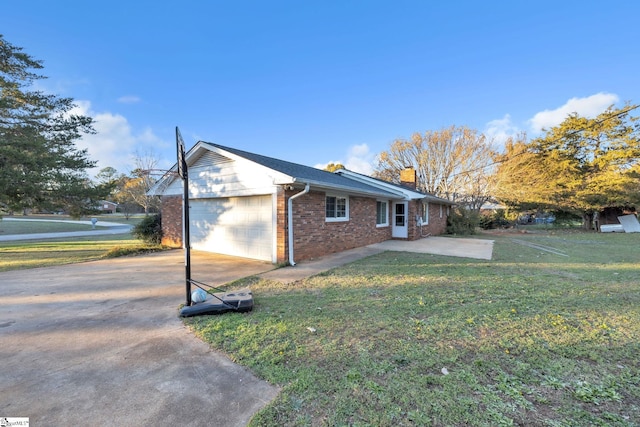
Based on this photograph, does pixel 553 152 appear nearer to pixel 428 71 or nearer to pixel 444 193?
pixel 444 193

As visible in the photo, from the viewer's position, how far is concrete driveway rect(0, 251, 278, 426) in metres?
2.11

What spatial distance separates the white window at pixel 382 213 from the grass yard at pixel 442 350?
24.1ft

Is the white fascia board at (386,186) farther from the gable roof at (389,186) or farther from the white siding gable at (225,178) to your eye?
the white siding gable at (225,178)

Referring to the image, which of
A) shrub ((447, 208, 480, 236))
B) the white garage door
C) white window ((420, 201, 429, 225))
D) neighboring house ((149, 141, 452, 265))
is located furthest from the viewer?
shrub ((447, 208, 480, 236))

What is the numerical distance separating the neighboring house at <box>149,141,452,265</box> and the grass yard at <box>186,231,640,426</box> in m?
2.72

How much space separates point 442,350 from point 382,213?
10.8m

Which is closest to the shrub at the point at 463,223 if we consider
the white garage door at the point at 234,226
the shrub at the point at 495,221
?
the shrub at the point at 495,221

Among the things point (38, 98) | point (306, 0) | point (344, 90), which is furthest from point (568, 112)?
point (38, 98)

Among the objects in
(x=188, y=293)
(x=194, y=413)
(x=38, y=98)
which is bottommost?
(x=194, y=413)

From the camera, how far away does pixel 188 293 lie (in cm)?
430

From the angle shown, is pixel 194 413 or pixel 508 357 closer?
pixel 194 413

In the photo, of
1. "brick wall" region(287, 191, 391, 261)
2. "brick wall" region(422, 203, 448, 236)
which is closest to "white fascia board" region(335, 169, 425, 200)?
"brick wall" region(287, 191, 391, 261)

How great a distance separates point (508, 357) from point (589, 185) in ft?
88.3

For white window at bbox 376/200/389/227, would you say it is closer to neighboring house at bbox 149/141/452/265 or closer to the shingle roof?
neighboring house at bbox 149/141/452/265
